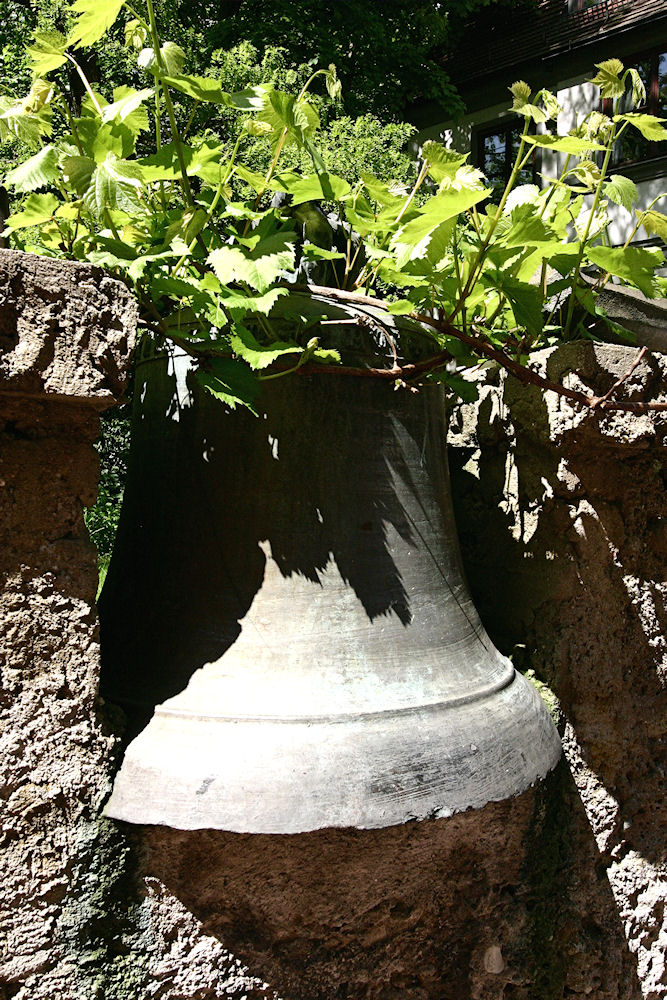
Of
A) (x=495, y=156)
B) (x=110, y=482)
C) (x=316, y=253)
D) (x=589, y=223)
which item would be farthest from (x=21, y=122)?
(x=495, y=156)

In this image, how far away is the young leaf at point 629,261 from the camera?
4.64 feet

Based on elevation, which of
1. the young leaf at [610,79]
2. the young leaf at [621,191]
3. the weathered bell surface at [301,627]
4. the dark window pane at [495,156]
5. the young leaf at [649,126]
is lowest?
the dark window pane at [495,156]

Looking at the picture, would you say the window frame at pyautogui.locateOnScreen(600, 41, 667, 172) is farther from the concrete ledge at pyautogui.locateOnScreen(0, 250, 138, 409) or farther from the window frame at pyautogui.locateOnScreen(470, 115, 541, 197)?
the concrete ledge at pyautogui.locateOnScreen(0, 250, 138, 409)

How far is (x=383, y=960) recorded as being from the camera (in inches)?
50.4

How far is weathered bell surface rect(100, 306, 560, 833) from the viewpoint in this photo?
1.15m

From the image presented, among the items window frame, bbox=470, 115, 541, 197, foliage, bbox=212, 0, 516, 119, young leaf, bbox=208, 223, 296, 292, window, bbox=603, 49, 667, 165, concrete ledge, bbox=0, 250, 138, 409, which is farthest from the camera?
window frame, bbox=470, 115, 541, 197

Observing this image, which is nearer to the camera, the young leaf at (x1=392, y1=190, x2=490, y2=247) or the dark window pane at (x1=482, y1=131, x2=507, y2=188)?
the young leaf at (x1=392, y1=190, x2=490, y2=247)

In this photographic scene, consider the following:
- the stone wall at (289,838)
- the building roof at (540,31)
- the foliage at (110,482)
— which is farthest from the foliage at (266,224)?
the building roof at (540,31)

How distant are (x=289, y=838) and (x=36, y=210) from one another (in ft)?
3.03

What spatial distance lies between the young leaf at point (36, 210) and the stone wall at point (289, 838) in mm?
201

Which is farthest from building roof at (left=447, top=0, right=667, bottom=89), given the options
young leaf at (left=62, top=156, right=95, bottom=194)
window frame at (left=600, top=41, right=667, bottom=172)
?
young leaf at (left=62, top=156, right=95, bottom=194)

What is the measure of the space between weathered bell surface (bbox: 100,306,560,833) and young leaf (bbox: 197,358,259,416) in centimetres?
13

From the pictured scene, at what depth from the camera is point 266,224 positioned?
49.1 inches

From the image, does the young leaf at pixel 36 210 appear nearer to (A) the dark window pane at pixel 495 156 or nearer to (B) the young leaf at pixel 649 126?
(B) the young leaf at pixel 649 126
